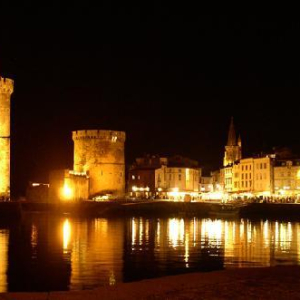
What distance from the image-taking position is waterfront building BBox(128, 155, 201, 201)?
227 ft

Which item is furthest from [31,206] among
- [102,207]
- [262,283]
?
[262,283]

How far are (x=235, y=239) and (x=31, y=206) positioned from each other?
22.3 metres

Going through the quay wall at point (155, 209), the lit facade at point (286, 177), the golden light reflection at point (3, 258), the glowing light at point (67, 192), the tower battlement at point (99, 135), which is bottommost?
the golden light reflection at point (3, 258)

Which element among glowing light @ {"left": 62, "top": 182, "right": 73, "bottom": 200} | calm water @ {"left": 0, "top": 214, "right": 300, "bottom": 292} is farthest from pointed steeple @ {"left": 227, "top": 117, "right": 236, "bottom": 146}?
calm water @ {"left": 0, "top": 214, "right": 300, "bottom": 292}

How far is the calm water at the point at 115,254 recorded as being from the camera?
13961mm

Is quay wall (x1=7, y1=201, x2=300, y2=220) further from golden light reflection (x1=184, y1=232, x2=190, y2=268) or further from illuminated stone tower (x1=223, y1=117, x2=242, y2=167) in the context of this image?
illuminated stone tower (x1=223, y1=117, x2=242, y2=167)

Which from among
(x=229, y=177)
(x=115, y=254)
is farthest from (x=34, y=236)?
(x=229, y=177)

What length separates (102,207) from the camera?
43.8m

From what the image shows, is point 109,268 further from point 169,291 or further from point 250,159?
point 250,159

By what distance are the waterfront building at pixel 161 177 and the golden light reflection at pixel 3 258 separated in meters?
42.0

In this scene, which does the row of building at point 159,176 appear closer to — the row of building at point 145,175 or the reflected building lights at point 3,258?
the row of building at point 145,175

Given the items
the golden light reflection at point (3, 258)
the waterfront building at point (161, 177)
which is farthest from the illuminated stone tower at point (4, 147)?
the waterfront building at point (161, 177)

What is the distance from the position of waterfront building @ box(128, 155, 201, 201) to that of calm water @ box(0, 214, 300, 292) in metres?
40.7

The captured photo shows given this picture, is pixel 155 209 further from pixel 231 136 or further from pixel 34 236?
pixel 231 136
